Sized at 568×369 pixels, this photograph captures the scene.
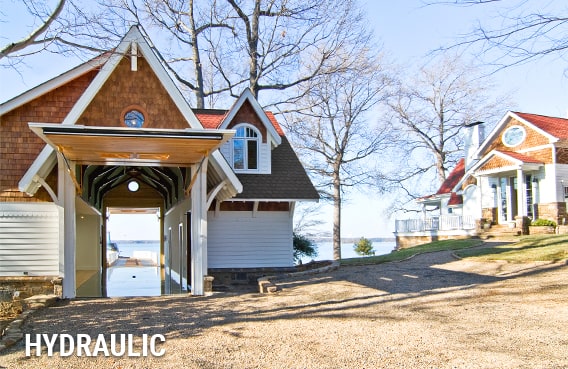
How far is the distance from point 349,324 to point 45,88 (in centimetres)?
910

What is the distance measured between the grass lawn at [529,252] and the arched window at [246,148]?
743 centimetres

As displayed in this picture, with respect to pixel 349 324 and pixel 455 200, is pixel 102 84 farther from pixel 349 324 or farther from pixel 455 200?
pixel 455 200

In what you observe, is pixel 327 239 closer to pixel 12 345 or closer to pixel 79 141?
pixel 79 141

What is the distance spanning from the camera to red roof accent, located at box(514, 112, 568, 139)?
27.6 metres

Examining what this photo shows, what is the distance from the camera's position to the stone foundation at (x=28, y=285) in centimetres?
1327

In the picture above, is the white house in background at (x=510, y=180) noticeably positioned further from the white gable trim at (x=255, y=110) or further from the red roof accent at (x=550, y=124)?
the white gable trim at (x=255, y=110)

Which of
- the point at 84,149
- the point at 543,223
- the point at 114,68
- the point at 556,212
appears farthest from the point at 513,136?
the point at 84,149

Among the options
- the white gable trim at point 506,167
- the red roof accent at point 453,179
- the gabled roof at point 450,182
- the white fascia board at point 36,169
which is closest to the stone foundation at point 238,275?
the white fascia board at point 36,169

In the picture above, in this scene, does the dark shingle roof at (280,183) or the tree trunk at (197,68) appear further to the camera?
the tree trunk at (197,68)

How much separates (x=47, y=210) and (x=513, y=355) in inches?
414

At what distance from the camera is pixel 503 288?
40.7 ft

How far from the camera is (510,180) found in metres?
28.6

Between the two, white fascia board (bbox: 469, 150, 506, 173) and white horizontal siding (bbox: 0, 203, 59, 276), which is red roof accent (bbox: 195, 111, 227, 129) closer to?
white horizontal siding (bbox: 0, 203, 59, 276)

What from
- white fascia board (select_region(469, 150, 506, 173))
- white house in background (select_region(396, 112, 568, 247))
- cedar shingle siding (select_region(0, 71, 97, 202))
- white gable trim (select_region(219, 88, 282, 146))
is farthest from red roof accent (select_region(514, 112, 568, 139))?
cedar shingle siding (select_region(0, 71, 97, 202))
